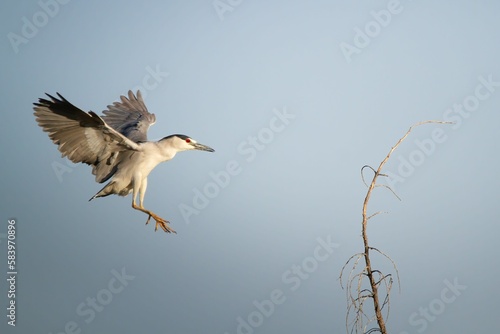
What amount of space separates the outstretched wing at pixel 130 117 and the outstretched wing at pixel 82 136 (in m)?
1.87

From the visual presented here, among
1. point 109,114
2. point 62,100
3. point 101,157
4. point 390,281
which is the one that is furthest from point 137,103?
point 390,281

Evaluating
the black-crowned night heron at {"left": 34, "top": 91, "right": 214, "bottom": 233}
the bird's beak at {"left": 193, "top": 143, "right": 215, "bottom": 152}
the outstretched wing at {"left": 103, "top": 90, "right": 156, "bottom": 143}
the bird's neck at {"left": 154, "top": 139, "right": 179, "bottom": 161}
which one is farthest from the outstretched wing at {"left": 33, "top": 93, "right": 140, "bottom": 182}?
the outstretched wing at {"left": 103, "top": 90, "right": 156, "bottom": 143}

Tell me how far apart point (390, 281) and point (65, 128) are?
7.33m

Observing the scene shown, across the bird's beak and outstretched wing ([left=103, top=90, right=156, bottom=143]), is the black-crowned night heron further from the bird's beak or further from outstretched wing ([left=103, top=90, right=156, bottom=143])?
outstretched wing ([left=103, top=90, right=156, bottom=143])

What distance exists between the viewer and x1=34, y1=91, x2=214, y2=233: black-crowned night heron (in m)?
10.2

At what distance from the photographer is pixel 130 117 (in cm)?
1403

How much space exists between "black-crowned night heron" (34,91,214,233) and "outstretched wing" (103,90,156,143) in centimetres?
192

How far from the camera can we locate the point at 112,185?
423 inches

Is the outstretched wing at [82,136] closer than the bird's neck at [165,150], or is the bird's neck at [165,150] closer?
the outstretched wing at [82,136]

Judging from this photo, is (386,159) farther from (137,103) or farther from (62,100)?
(137,103)

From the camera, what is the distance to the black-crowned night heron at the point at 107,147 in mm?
10180

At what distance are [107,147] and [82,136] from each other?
47 cm

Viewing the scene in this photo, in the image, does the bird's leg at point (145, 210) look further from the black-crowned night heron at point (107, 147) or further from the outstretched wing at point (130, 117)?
the outstretched wing at point (130, 117)

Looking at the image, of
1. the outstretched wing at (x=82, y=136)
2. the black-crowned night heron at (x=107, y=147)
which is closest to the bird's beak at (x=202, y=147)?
the black-crowned night heron at (x=107, y=147)
